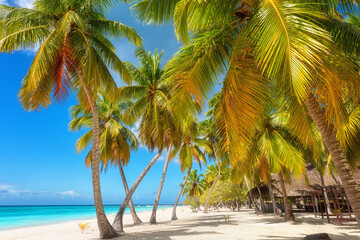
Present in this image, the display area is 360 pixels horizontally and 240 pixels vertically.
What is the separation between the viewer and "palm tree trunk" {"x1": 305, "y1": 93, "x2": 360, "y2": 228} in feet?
12.4

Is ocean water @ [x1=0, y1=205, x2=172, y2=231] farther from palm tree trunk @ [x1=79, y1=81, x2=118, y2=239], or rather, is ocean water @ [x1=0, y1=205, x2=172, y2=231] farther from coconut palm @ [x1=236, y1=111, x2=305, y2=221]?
coconut palm @ [x1=236, y1=111, x2=305, y2=221]

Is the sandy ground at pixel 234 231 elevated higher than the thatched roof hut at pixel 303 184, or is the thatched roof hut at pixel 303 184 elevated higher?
the thatched roof hut at pixel 303 184

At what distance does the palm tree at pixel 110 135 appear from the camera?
1372 centimetres

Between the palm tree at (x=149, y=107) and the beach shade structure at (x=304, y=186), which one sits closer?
the palm tree at (x=149, y=107)

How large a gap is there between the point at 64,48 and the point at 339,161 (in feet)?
28.3

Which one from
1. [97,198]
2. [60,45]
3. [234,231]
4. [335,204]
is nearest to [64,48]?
[60,45]

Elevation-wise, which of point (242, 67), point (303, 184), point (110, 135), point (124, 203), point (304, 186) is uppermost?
point (110, 135)

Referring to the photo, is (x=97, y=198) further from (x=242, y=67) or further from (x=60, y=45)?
(x=242, y=67)

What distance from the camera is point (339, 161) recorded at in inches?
157

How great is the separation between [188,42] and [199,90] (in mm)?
1385

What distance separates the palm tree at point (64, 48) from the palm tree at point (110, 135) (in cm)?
430

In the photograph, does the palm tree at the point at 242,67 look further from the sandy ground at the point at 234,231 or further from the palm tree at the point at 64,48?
the sandy ground at the point at 234,231

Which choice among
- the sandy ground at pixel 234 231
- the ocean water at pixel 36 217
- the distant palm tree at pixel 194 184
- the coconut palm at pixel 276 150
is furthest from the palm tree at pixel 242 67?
the distant palm tree at pixel 194 184

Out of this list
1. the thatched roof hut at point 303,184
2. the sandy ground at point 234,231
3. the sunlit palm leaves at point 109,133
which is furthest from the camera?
the thatched roof hut at point 303,184
